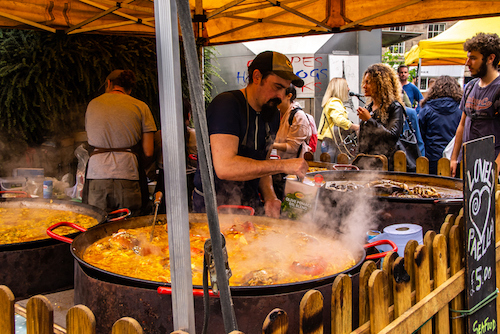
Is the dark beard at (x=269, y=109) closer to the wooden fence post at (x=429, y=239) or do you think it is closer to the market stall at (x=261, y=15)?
the market stall at (x=261, y=15)

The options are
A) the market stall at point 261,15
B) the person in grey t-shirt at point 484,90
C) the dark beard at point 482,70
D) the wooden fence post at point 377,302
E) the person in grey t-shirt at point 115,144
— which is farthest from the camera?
the dark beard at point 482,70

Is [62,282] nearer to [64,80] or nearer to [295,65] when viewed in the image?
[64,80]

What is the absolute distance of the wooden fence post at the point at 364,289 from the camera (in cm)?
154

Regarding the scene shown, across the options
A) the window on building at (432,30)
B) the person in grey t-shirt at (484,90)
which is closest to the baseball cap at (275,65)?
the person in grey t-shirt at (484,90)

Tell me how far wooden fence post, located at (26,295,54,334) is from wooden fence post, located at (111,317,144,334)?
259 mm

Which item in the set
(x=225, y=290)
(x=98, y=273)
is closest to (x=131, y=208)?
(x=98, y=273)

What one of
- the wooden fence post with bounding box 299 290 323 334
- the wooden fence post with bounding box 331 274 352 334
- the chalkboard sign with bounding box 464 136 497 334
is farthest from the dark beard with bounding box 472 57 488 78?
the wooden fence post with bounding box 299 290 323 334

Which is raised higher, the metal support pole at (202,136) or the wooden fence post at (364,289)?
the metal support pole at (202,136)

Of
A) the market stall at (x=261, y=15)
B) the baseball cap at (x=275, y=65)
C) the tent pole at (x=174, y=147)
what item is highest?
the market stall at (x=261, y=15)

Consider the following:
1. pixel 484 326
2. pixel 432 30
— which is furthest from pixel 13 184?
pixel 432 30

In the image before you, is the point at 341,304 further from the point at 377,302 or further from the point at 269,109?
the point at 269,109

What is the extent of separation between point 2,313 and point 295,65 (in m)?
10.3

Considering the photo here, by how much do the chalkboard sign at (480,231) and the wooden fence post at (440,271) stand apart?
19 centimetres

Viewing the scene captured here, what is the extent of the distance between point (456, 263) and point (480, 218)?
0.33m
